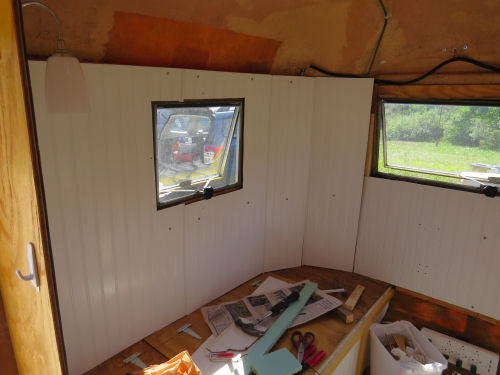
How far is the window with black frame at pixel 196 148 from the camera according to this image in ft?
6.73

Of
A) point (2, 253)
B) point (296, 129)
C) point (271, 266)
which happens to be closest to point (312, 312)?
point (271, 266)

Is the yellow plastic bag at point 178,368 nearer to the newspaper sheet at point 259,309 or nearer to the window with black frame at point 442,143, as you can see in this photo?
the newspaper sheet at point 259,309

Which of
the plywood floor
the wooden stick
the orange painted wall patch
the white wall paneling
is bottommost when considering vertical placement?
the plywood floor

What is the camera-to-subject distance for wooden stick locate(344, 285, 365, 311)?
2.45 metres

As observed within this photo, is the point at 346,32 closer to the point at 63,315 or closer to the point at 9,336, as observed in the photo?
the point at 63,315

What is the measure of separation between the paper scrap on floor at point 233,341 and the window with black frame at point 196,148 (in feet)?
2.70

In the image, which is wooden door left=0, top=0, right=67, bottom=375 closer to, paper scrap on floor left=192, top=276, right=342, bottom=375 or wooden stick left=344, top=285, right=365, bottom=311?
paper scrap on floor left=192, top=276, right=342, bottom=375

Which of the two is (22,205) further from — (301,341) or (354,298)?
(354,298)

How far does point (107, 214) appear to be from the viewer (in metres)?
1.82

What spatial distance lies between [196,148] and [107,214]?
2.31 ft

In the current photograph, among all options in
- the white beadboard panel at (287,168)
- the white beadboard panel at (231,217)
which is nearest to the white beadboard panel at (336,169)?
the white beadboard panel at (287,168)

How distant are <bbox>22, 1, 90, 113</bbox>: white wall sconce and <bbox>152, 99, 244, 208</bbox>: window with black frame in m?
0.63

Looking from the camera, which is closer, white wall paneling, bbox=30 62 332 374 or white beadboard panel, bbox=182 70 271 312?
white wall paneling, bbox=30 62 332 374

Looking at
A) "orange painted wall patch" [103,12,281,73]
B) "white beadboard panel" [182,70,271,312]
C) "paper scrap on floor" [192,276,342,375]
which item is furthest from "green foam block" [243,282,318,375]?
"orange painted wall patch" [103,12,281,73]
